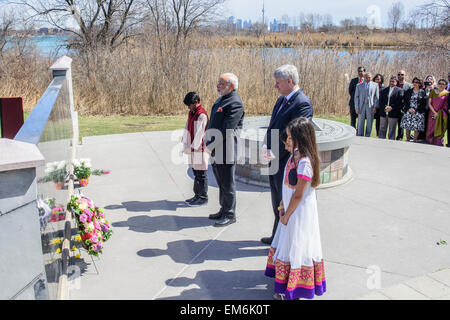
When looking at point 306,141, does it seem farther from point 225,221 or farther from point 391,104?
point 391,104

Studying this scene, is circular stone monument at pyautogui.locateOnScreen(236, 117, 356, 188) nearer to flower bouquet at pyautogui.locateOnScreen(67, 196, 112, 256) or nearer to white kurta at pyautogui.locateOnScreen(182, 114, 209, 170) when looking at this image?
white kurta at pyautogui.locateOnScreen(182, 114, 209, 170)

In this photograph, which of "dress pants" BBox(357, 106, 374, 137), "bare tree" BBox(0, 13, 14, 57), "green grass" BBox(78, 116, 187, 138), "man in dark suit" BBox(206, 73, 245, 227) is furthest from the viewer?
"bare tree" BBox(0, 13, 14, 57)

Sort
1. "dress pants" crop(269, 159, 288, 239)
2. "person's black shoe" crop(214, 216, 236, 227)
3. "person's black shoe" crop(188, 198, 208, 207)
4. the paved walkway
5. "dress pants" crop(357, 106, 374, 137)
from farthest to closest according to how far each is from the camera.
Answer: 1. "dress pants" crop(357, 106, 374, 137)
2. "person's black shoe" crop(188, 198, 208, 207)
3. "person's black shoe" crop(214, 216, 236, 227)
4. "dress pants" crop(269, 159, 288, 239)
5. the paved walkway

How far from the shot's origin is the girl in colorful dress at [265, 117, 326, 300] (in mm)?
3689

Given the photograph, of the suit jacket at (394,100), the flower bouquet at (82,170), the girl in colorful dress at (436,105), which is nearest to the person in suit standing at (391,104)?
the suit jacket at (394,100)

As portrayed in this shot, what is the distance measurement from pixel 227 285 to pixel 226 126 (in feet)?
6.54

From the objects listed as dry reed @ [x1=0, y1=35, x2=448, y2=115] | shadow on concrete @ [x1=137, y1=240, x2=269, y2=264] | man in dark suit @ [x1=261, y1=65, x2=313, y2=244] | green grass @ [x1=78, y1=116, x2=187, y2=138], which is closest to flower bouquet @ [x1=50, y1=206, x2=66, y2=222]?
shadow on concrete @ [x1=137, y1=240, x2=269, y2=264]

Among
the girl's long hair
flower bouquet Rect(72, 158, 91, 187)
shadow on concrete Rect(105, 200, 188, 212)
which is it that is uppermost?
the girl's long hair

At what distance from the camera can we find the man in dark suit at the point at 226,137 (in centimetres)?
532

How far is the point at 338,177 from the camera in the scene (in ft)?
23.2

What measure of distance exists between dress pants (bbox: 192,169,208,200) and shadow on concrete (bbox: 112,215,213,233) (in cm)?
53

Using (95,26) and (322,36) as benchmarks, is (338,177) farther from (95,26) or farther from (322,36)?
(95,26)

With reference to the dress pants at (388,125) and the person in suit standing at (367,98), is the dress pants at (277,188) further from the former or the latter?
the dress pants at (388,125)

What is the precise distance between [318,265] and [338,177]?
3.54 meters
